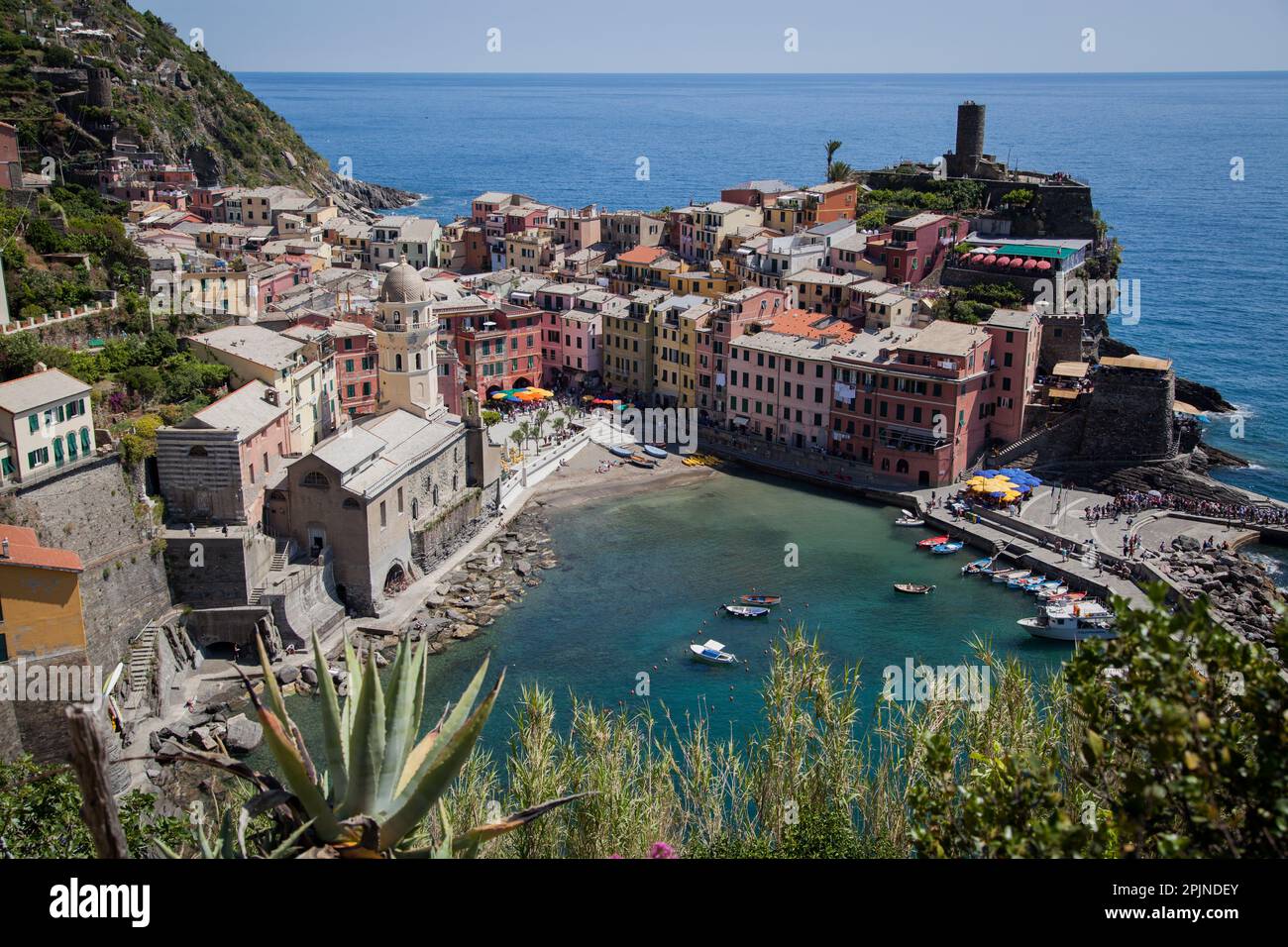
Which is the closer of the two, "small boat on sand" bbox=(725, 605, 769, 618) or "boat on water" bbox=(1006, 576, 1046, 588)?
"small boat on sand" bbox=(725, 605, 769, 618)

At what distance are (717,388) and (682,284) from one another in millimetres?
10626

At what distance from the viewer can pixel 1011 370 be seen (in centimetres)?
5050

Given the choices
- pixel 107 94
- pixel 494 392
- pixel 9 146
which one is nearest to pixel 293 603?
pixel 494 392

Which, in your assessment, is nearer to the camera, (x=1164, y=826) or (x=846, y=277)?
(x=1164, y=826)

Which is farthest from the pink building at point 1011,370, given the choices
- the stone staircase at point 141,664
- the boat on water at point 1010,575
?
the stone staircase at point 141,664

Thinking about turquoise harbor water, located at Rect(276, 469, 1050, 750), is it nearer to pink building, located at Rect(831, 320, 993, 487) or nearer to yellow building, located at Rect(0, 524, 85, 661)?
pink building, located at Rect(831, 320, 993, 487)

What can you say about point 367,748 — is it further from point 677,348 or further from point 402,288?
point 677,348

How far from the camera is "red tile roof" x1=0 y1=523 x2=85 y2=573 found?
28833 mm

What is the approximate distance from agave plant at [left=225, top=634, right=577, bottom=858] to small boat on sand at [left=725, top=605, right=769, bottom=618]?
97.2 ft

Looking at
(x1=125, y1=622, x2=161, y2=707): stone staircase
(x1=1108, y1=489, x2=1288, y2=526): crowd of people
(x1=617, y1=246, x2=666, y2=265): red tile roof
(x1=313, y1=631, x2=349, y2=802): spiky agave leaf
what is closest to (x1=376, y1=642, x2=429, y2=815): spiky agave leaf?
(x1=313, y1=631, x2=349, y2=802): spiky agave leaf

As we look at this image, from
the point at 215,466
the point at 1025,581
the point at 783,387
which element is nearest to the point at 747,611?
the point at 1025,581

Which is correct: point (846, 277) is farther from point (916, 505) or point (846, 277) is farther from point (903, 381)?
point (916, 505)

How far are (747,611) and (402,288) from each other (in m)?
18.0

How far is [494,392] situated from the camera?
5806cm
